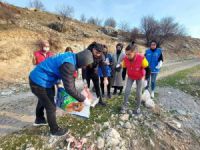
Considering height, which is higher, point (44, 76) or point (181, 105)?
point (44, 76)

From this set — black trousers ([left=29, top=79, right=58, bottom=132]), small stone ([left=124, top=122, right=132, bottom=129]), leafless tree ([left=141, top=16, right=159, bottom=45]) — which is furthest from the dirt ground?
leafless tree ([left=141, top=16, right=159, bottom=45])

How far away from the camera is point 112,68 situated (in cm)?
692

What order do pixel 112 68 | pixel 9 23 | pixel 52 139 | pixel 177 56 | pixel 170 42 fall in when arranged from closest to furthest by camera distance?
pixel 52 139 < pixel 112 68 < pixel 9 23 < pixel 177 56 < pixel 170 42

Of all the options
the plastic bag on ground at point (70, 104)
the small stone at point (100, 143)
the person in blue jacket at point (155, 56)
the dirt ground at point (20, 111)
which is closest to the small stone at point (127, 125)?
the small stone at point (100, 143)

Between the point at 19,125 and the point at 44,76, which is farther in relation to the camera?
the point at 19,125

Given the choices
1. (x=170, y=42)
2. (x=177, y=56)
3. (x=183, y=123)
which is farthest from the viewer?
(x=170, y=42)

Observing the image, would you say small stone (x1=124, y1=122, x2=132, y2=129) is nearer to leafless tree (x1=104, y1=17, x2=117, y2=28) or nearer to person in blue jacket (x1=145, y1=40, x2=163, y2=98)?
person in blue jacket (x1=145, y1=40, x2=163, y2=98)

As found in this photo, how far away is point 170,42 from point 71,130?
37555 mm

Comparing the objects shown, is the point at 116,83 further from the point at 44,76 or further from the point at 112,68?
the point at 44,76

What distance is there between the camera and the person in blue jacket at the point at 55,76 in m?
3.55

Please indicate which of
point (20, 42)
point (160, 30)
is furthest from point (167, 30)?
point (20, 42)

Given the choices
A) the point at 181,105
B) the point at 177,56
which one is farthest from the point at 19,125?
the point at 177,56

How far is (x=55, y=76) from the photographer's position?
3867mm

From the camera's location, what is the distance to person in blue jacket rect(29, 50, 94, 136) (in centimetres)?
355
